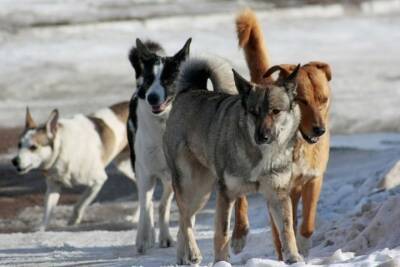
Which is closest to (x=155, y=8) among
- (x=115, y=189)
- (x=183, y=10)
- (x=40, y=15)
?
(x=183, y=10)

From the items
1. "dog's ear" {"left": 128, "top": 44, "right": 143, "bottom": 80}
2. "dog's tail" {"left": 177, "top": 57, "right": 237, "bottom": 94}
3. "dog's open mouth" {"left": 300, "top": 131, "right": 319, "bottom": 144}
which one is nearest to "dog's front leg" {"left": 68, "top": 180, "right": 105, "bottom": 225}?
"dog's ear" {"left": 128, "top": 44, "right": 143, "bottom": 80}

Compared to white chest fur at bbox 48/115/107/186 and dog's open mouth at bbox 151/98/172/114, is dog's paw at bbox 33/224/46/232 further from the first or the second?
dog's open mouth at bbox 151/98/172/114

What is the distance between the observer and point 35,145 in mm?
12133

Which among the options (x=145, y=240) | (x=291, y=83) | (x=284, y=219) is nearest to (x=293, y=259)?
(x=284, y=219)

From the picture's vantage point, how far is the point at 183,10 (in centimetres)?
2328

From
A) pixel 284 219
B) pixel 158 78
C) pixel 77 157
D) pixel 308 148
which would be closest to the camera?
pixel 284 219

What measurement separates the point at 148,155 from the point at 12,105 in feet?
24.5

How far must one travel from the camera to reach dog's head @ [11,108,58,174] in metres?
12.0

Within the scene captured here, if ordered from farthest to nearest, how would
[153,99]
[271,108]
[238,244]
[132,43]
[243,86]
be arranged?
1. [132,43]
2. [153,99]
3. [238,244]
4. [243,86]
5. [271,108]

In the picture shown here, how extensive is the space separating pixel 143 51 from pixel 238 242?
1979 mm

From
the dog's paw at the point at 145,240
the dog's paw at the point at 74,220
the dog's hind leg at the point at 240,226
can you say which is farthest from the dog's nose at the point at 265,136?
the dog's paw at the point at 74,220

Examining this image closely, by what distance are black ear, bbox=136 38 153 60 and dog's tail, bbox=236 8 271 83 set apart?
94cm

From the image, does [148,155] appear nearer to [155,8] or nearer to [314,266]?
[314,266]

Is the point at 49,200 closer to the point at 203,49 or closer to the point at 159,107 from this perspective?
the point at 159,107
